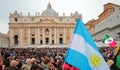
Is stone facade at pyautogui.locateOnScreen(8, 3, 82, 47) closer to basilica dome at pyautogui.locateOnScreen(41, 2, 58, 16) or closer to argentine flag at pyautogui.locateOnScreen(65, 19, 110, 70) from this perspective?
basilica dome at pyautogui.locateOnScreen(41, 2, 58, 16)

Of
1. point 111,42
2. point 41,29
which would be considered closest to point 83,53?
point 111,42

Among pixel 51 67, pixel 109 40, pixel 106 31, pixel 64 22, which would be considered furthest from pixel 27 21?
pixel 51 67

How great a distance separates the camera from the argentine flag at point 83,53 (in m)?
6.05

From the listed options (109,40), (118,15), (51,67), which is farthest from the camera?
(118,15)

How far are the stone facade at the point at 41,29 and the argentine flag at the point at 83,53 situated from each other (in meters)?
117

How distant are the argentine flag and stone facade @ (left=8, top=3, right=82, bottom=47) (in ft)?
384

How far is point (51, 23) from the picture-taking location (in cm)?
12444

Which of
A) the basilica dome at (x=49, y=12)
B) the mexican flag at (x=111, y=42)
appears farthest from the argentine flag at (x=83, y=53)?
the basilica dome at (x=49, y=12)

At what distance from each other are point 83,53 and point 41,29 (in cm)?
11941

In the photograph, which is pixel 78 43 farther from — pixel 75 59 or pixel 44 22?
pixel 44 22

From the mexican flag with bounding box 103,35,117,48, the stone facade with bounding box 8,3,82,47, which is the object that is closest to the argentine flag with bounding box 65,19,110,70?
the mexican flag with bounding box 103,35,117,48

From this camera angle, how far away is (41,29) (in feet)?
411

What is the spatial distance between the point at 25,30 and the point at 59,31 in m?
10.0

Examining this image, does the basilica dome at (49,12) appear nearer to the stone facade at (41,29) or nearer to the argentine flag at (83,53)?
the stone facade at (41,29)
